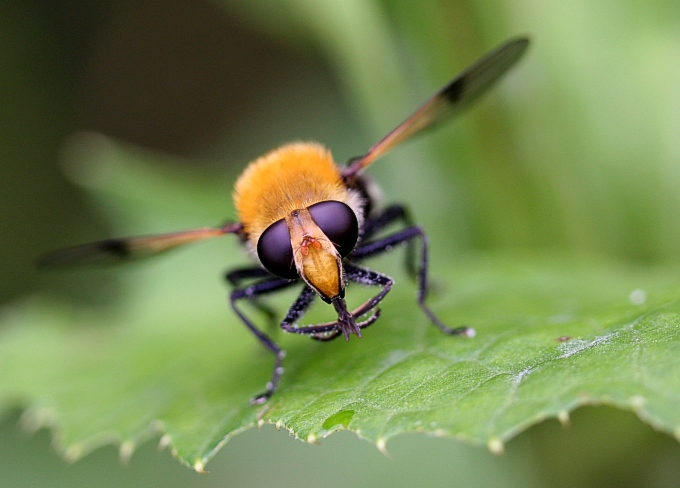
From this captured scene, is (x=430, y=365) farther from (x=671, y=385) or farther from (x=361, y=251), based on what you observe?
(x=671, y=385)

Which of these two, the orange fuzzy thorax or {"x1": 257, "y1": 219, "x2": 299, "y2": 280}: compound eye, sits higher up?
the orange fuzzy thorax

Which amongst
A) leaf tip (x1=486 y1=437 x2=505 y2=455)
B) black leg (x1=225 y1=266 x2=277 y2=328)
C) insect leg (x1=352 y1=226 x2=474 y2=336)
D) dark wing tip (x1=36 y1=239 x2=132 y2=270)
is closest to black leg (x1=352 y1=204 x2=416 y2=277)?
insect leg (x1=352 y1=226 x2=474 y2=336)

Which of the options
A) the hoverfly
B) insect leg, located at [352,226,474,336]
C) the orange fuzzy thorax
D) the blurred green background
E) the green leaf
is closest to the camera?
the green leaf

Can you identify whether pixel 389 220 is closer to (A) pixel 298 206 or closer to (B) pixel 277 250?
(A) pixel 298 206

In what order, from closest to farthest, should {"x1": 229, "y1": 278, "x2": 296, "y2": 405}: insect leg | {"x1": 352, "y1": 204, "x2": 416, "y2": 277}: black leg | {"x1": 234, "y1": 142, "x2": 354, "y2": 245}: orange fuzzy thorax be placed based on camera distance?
{"x1": 234, "y1": 142, "x2": 354, "y2": 245}: orange fuzzy thorax < {"x1": 229, "y1": 278, "x2": 296, "y2": 405}: insect leg < {"x1": 352, "y1": 204, "x2": 416, "y2": 277}: black leg

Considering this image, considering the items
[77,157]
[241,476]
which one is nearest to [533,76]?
[241,476]

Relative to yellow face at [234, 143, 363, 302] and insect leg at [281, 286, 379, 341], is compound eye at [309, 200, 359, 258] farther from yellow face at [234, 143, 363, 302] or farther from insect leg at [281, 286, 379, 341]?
insect leg at [281, 286, 379, 341]

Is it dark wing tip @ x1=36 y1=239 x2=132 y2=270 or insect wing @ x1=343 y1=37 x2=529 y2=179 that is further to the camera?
dark wing tip @ x1=36 y1=239 x2=132 y2=270

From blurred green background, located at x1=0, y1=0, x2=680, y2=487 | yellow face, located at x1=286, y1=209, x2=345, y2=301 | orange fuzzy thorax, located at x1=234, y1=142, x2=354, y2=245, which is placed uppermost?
orange fuzzy thorax, located at x1=234, y1=142, x2=354, y2=245
